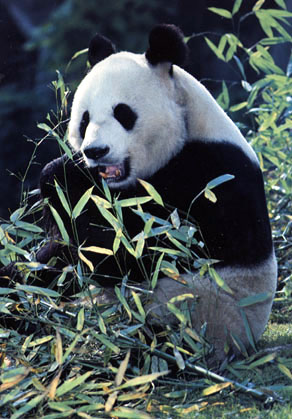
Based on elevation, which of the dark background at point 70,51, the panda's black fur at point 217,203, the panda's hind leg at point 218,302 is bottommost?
the dark background at point 70,51

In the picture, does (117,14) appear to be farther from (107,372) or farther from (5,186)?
(107,372)

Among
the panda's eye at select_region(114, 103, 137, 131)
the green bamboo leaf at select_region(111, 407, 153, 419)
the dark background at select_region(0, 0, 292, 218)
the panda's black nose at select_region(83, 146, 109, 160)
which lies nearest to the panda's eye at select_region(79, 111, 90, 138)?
the panda's eye at select_region(114, 103, 137, 131)

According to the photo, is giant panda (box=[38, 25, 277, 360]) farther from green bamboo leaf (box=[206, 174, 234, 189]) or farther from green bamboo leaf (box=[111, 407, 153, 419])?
green bamboo leaf (box=[111, 407, 153, 419])

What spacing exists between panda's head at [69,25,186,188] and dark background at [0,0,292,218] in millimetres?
4346

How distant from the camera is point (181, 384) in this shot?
2061mm

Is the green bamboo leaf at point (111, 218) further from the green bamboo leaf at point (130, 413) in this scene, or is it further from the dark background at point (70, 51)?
the dark background at point (70, 51)

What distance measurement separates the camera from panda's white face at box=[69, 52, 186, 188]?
2.36m

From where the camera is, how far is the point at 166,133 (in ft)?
8.00

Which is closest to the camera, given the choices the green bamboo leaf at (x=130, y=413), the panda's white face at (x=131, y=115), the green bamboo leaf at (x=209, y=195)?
the green bamboo leaf at (x=130, y=413)

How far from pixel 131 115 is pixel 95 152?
0.24 metres

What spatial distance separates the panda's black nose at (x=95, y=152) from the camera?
88.1 inches

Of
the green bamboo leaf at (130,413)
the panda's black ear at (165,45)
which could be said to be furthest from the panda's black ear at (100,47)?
the green bamboo leaf at (130,413)

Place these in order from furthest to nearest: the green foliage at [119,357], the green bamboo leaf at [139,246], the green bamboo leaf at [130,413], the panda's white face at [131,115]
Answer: the panda's white face at [131,115], the green bamboo leaf at [139,246], the green foliage at [119,357], the green bamboo leaf at [130,413]

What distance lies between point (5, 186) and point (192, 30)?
2603mm
